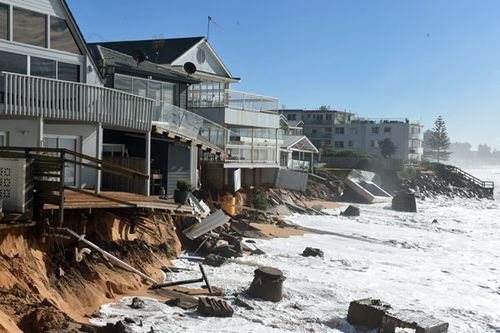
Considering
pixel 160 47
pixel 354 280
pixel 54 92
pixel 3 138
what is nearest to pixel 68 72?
pixel 54 92

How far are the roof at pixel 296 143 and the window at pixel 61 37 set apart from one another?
34.4 meters

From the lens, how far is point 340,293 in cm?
1869

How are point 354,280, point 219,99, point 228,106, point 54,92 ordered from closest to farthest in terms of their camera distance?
point 54,92 → point 354,280 → point 228,106 → point 219,99

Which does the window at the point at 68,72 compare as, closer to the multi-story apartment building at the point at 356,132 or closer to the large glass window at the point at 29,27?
the large glass window at the point at 29,27

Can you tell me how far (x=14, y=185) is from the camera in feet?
46.7

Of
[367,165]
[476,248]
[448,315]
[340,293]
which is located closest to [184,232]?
[340,293]

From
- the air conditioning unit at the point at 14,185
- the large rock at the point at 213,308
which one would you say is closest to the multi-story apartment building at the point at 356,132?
the large rock at the point at 213,308

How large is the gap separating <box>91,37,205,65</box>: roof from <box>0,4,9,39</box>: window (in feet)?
57.0

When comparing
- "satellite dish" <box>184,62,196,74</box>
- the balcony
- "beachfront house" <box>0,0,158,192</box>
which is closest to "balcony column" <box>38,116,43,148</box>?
"beachfront house" <box>0,0,158,192</box>

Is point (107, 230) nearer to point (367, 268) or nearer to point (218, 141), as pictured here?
point (367, 268)

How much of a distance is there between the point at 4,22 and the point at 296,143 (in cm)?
4104

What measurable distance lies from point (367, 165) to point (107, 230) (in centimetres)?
5894

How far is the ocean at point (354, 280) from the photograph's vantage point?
14.9 metres

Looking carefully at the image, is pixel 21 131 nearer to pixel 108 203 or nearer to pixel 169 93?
pixel 108 203
